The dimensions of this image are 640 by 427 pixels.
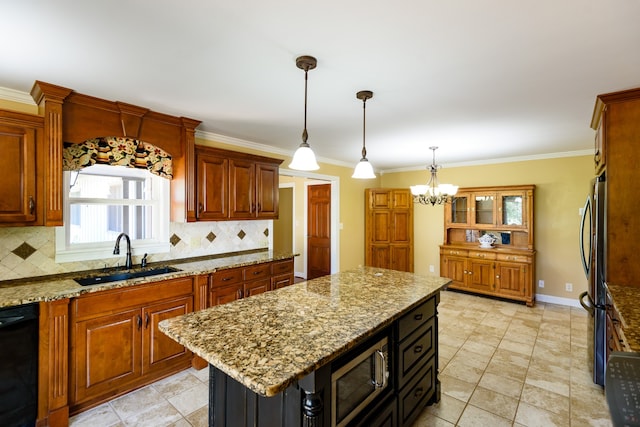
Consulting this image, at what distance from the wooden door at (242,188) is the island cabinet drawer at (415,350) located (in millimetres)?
2345

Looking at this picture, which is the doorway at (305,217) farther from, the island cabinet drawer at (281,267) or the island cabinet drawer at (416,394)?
the island cabinet drawer at (416,394)

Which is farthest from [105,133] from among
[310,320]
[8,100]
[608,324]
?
[608,324]

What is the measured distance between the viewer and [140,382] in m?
2.51

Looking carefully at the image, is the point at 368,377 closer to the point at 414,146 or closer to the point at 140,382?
the point at 140,382

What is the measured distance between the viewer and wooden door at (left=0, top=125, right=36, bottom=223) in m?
2.08

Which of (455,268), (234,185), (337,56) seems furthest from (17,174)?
(455,268)

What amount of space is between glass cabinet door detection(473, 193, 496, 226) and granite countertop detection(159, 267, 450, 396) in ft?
10.7

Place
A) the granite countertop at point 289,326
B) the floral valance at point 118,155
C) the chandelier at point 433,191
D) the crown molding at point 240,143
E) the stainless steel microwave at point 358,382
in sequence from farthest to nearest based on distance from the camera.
Answer: 1. the chandelier at point 433,191
2. the crown molding at point 240,143
3. the floral valance at point 118,155
4. the stainless steel microwave at point 358,382
5. the granite countertop at point 289,326

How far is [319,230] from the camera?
5.91m

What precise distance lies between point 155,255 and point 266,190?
4.75 feet

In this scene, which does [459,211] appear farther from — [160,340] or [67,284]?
[67,284]

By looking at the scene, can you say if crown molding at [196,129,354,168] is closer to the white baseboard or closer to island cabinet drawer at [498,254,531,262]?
island cabinet drawer at [498,254,531,262]

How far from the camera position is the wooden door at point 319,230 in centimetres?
571

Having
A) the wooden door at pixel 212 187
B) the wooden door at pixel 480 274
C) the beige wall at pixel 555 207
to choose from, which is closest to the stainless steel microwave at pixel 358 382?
the wooden door at pixel 212 187
